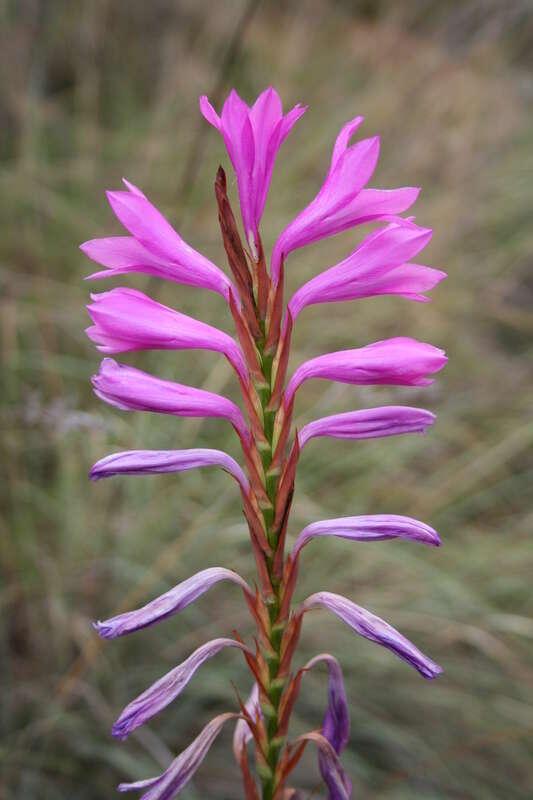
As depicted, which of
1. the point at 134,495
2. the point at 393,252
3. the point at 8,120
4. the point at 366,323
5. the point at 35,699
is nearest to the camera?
the point at 393,252

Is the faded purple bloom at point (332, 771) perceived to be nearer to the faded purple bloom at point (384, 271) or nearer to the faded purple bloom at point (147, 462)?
the faded purple bloom at point (147, 462)

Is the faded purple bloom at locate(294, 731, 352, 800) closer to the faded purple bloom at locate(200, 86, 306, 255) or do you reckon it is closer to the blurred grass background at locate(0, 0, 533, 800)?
the faded purple bloom at locate(200, 86, 306, 255)

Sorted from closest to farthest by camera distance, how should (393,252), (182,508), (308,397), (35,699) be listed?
(393,252) → (35,699) → (182,508) → (308,397)

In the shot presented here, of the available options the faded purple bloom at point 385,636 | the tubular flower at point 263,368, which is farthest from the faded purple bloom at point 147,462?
the faded purple bloom at point 385,636

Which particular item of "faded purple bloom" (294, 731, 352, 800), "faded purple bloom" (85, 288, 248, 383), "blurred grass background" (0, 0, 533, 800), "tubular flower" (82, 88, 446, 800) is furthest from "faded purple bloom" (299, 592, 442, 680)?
"blurred grass background" (0, 0, 533, 800)

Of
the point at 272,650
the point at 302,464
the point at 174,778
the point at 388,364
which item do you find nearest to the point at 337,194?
the point at 388,364

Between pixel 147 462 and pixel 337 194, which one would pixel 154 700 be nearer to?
pixel 147 462

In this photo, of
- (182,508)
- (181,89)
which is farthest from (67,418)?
(181,89)

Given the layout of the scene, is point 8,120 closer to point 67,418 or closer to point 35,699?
point 67,418
